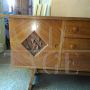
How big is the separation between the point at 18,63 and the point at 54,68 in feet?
1.32

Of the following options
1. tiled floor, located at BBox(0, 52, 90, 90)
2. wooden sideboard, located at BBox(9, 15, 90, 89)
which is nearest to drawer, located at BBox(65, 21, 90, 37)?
wooden sideboard, located at BBox(9, 15, 90, 89)

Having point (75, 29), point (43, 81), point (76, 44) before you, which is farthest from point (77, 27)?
point (43, 81)

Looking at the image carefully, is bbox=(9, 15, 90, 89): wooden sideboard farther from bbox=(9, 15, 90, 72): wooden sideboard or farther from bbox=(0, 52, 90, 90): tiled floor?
bbox=(0, 52, 90, 90): tiled floor

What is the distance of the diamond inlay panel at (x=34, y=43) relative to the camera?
197 cm

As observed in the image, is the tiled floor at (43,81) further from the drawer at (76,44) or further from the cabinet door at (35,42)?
the drawer at (76,44)

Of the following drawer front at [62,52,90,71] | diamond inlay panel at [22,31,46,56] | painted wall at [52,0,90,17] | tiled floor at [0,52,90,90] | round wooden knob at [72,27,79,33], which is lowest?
tiled floor at [0,52,90,90]

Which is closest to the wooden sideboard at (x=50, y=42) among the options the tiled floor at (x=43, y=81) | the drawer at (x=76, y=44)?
the drawer at (x=76, y=44)

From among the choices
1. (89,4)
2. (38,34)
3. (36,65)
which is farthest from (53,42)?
(89,4)

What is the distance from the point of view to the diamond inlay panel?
1972mm

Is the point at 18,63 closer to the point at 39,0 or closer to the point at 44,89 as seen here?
the point at 44,89

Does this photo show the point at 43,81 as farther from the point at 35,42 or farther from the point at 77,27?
the point at 77,27

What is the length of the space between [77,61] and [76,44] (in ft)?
0.61

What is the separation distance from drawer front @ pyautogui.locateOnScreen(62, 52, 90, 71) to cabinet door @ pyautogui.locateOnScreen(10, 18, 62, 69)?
0.36 ft

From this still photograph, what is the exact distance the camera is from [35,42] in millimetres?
1996
